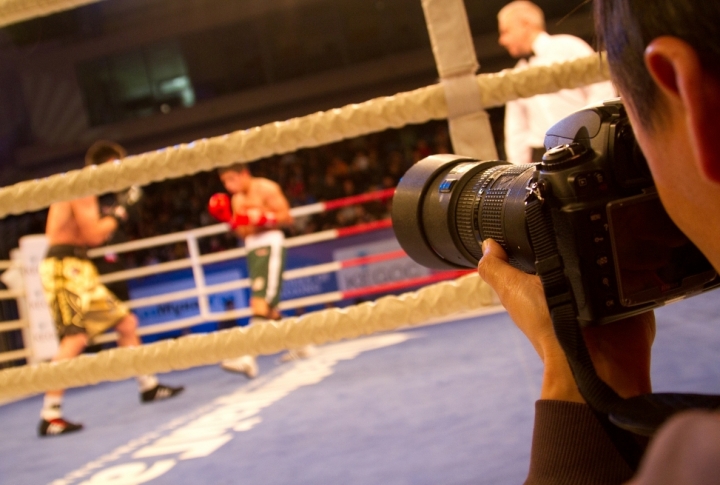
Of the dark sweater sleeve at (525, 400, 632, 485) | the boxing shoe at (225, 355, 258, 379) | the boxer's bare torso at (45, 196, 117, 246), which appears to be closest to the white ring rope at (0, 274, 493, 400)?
the dark sweater sleeve at (525, 400, 632, 485)

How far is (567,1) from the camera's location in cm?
599

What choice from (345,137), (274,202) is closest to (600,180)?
(345,137)

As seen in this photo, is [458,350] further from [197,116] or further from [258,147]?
[197,116]

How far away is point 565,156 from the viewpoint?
16.7 inches

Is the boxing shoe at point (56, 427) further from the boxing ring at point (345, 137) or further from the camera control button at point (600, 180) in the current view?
the camera control button at point (600, 180)

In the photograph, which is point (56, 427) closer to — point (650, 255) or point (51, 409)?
point (51, 409)

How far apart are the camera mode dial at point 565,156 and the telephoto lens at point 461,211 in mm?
53

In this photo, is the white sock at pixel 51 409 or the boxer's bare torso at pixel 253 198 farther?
the boxer's bare torso at pixel 253 198

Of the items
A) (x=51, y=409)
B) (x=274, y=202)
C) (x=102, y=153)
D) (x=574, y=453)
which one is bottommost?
(x=51, y=409)

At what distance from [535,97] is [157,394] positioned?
1.77m

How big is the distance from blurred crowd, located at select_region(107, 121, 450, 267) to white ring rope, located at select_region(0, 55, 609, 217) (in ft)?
14.9

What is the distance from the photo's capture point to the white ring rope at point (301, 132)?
806 millimetres

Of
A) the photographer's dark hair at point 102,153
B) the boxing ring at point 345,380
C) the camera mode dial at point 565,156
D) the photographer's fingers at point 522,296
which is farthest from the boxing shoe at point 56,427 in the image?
the camera mode dial at point 565,156

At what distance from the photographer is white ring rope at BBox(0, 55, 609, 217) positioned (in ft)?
2.64
